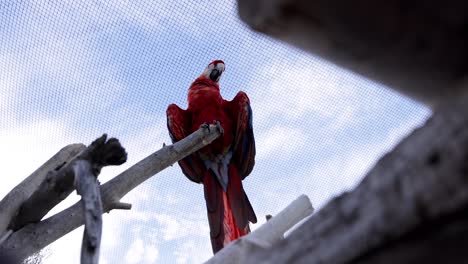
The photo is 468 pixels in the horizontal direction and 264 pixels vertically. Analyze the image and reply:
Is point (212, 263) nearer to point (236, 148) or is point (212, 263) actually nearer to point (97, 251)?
point (97, 251)

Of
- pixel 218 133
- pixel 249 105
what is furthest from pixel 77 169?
pixel 249 105

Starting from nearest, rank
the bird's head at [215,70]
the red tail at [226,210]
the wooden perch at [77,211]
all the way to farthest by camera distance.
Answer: the wooden perch at [77,211]
the red tail at [226,210]
the bird's head at [215,70]

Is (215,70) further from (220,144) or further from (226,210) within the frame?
(226,210)

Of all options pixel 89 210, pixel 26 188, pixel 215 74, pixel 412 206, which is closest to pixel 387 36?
pixel 412 206

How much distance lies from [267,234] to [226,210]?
0.93m

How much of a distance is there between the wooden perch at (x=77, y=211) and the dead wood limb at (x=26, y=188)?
3 centimetres

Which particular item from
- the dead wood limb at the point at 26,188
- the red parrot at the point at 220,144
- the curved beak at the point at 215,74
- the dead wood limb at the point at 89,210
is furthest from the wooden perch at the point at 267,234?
the curved beak at the point at 215,74

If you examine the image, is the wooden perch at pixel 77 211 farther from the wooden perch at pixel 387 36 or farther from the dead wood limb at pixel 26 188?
the wooden perch at pixel 387 36

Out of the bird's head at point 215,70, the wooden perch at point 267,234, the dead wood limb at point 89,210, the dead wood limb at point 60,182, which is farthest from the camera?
the bird's head at point 215,70

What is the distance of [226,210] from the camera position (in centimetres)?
188

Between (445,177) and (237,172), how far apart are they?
183cm

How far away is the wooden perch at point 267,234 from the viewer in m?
0.82

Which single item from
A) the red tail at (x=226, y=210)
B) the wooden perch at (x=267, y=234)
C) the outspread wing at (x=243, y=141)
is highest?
the outspread wing at (x=243, y=141)

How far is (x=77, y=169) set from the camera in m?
0.89
